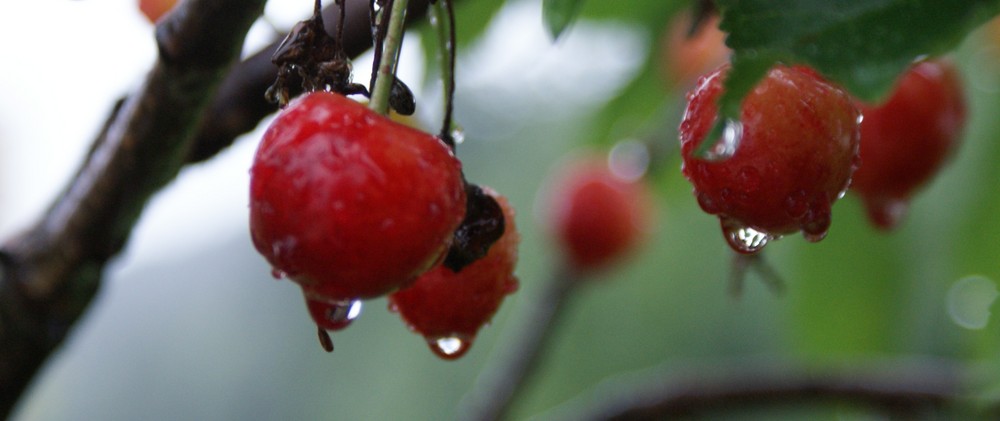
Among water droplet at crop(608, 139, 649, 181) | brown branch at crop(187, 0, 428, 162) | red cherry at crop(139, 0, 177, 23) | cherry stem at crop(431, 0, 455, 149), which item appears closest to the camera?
cherry stem at crop(431, 0, 455, 149)

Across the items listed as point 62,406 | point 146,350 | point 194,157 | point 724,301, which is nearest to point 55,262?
point 194,157

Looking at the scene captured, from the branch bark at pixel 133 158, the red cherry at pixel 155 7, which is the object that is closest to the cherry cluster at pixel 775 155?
the branch bark at pixel 133 158

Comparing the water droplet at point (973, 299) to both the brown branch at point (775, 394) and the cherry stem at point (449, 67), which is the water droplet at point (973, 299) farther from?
the cherry stem at point (449, 67)

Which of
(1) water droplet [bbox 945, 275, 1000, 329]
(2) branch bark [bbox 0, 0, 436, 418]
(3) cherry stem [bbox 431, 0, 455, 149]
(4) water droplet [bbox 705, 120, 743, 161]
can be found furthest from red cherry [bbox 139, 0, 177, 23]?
(1) water droplet [bbox 945, 275, 1000, 329]

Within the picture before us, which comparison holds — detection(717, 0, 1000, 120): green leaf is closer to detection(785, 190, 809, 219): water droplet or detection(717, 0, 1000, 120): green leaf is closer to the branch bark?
detection(785, 190, 809, 219): water droplet

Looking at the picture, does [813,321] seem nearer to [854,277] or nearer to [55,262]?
[854,277]
